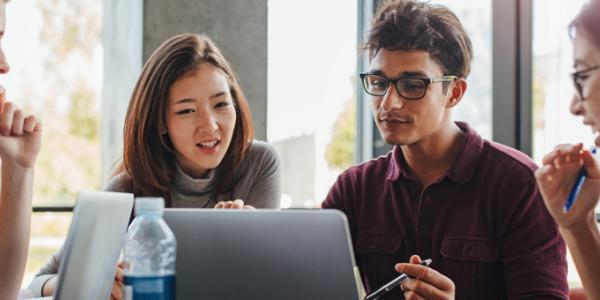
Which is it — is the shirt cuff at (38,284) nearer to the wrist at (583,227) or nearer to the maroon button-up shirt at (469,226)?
the maroon button-up shirt at (469,226)

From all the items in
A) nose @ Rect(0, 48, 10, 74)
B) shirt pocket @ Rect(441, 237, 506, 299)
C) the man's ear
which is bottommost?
shirt pocket @ Rect(441, 237, 506, 299)

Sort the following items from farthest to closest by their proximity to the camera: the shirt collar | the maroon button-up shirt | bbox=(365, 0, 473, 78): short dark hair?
1. bbox=(365, 0, 473, 78): short dark hair
2. the shirt collar
3. the maroon button-up shirt

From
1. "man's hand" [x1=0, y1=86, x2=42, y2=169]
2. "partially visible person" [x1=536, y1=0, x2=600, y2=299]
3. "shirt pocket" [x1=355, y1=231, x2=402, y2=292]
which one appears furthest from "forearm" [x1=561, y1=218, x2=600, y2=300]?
"man's hand" [x1=0, y1=86, x2=42, y2=169]

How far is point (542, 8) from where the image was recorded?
2.68 m

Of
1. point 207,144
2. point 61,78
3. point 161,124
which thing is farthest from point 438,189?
point 61,78

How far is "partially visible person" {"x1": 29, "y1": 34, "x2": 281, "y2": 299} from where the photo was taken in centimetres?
218

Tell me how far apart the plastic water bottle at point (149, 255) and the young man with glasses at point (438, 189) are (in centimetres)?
78

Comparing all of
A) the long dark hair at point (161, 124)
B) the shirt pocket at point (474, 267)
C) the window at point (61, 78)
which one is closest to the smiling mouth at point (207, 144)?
the long dark hair at point (161, 124)

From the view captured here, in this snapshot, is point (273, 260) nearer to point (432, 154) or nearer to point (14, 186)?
point (14, 186)

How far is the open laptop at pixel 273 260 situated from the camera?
3.87ft

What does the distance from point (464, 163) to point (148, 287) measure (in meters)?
1.09

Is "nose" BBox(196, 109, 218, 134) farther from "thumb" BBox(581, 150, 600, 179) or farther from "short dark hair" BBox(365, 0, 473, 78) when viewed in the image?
"thumb" BBox(581, 150, 600, 179)

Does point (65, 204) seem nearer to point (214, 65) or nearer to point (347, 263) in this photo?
point (214, 65)

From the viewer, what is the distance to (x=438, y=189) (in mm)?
1959
